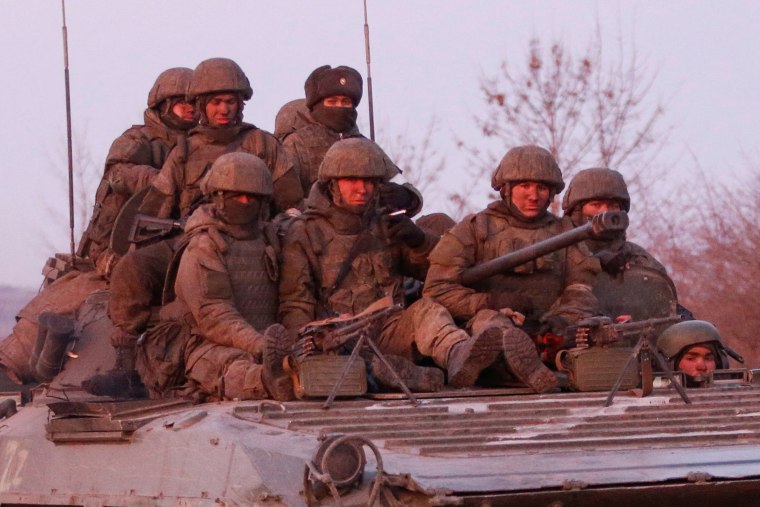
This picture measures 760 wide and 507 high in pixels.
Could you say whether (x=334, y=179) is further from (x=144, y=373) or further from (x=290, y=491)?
(x=290, y=491)

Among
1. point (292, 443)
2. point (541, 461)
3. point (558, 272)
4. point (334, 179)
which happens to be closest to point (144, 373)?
point (334, 179)

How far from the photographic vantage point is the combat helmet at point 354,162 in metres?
11.8

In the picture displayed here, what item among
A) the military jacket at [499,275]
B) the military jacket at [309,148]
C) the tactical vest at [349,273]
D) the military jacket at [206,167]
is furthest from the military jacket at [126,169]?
the military jacket at [499,275]

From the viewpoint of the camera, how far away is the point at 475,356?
10438mm

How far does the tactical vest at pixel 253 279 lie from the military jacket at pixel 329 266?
121mm

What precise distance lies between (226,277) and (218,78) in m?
2.27

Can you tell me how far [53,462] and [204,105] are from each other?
4069mm

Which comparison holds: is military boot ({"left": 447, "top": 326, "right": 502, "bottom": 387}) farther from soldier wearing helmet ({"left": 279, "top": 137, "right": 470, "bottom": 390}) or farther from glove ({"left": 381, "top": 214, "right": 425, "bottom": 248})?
glove ({"left": 381, "top": 214, "right": 425, "bottom": 248})

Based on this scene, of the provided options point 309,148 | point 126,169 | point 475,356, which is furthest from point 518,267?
point 126,169

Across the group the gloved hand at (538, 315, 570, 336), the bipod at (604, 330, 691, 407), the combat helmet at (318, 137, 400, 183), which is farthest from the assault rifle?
the bipod at (604, 330, 691, 407)

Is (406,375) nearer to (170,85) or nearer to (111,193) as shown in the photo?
(111,193)

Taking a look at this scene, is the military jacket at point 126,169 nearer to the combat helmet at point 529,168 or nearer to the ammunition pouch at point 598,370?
the combat helmet at point 529,168

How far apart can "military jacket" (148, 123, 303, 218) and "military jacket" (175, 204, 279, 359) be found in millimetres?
1235

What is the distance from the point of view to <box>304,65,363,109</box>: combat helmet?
14.3 metres
